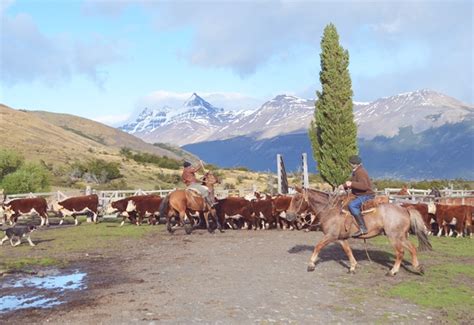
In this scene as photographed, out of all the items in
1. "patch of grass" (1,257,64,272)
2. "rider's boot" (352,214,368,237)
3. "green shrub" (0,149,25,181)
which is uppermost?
"green shrub" (0,149,25,181)

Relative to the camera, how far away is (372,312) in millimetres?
8938

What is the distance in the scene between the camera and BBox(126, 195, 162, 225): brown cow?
24.5 metres

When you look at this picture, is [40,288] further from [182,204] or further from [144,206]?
[144,206]

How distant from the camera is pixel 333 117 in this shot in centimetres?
4072

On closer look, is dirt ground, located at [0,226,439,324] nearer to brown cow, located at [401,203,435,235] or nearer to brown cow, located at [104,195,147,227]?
brown cow, located at [401,203,435,235]

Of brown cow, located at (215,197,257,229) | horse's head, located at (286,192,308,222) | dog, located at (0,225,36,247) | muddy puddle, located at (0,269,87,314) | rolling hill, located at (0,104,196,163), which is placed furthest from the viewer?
rolling hill, located at (0,104,196,163)

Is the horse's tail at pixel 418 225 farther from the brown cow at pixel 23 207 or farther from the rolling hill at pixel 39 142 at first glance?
the rolling hill at pixel 39 142

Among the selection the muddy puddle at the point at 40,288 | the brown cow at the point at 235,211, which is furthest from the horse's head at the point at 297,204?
the brown cow at the point at 235,211

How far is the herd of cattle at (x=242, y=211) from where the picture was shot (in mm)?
19844

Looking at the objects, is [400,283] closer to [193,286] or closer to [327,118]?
[193,286]

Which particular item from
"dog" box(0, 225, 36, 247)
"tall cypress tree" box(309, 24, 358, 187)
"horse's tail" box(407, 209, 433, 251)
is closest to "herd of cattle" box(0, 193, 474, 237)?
"horse's tail" box(407, 209, 433, 251)

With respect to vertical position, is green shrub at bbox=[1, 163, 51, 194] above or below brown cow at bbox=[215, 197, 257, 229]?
above

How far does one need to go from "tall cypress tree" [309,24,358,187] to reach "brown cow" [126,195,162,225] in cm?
1773

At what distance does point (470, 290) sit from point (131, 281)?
661cm
